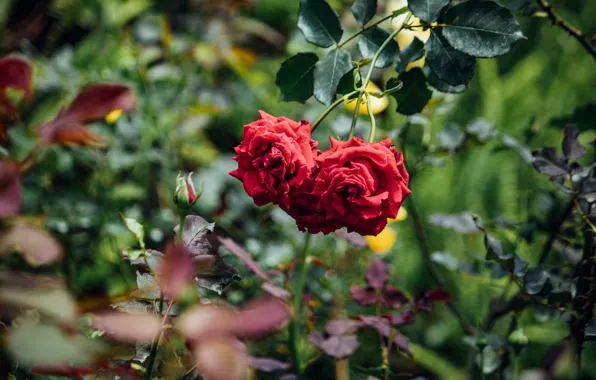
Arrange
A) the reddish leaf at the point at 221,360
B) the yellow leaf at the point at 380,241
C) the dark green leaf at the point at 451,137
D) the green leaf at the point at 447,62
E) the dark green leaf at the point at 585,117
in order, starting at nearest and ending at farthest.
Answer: the reddish leaf at the point at 221,360 → the green leaf at the point at 447,62 → the dark green leaf at the point at 585,117 → the dark green leaf at the point at 451,137 → the yellow leaf at the point at 380,241

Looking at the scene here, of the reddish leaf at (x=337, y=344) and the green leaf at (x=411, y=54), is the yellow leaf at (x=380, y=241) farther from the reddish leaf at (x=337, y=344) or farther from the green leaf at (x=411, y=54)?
the green leaf at (x=411, y=54)

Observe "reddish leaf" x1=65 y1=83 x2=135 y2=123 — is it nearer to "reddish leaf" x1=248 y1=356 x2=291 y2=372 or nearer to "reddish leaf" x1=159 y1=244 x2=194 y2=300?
"reddish leaf" x1=159 y1=244 x2=194 y2=300

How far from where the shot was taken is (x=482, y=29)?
56cm

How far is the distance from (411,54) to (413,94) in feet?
0.17

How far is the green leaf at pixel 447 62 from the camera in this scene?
1.91 ft

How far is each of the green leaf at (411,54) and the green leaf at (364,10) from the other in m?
0.06

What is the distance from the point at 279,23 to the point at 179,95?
126 centimetres

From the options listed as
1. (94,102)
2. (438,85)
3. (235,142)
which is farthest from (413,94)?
(235,142)

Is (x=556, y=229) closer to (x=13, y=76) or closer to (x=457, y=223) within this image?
(x=457, y=223)

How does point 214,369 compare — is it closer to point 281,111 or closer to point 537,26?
point 281,111

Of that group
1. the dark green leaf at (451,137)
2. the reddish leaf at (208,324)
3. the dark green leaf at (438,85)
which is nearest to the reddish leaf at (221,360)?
the reddish leaf at (208,324)

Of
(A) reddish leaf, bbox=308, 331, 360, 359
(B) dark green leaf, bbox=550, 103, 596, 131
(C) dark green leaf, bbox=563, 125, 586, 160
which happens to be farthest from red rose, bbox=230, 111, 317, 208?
(B) dark green leaf, bbox=550, 103, 596, 131

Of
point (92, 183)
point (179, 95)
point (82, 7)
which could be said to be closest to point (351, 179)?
point (92, 183)

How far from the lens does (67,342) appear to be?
12.4 inches
